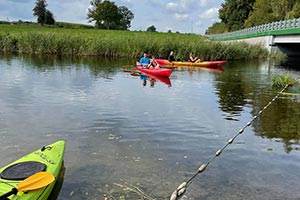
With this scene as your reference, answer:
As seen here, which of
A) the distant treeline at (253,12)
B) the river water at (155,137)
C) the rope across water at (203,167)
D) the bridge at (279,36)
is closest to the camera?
the rope across water at (203,167)

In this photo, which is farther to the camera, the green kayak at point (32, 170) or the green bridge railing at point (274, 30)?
the green bridge railing at point (274, 30)

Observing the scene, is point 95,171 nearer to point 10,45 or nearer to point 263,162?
point 263,162

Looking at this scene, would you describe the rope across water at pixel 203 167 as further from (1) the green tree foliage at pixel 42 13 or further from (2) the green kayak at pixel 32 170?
(1) the green tree foliage at pixel 42 13

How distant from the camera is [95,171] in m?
6.44

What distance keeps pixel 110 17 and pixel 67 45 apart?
5156cm

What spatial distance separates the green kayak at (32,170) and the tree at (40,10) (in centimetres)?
8335

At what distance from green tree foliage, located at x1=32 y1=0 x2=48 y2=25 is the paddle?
85.3 meters

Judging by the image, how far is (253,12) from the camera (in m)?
62.7

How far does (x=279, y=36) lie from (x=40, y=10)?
62901 millimetres

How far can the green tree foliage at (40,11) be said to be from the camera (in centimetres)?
8306

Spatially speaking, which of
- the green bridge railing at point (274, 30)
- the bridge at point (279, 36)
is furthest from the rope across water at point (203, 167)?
the bridge at point (279, 36)

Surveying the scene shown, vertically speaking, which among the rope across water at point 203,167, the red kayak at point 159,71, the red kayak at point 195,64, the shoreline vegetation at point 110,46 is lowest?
the rope across water at point 203,167

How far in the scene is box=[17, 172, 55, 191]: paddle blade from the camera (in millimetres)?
4609

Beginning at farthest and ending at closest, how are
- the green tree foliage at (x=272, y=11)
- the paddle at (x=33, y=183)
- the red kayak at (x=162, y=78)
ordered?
the green tree foliage at (x=272, y=11) → the red kayak at (x=162, y=78) → the paddle at (x=33, y=183)
